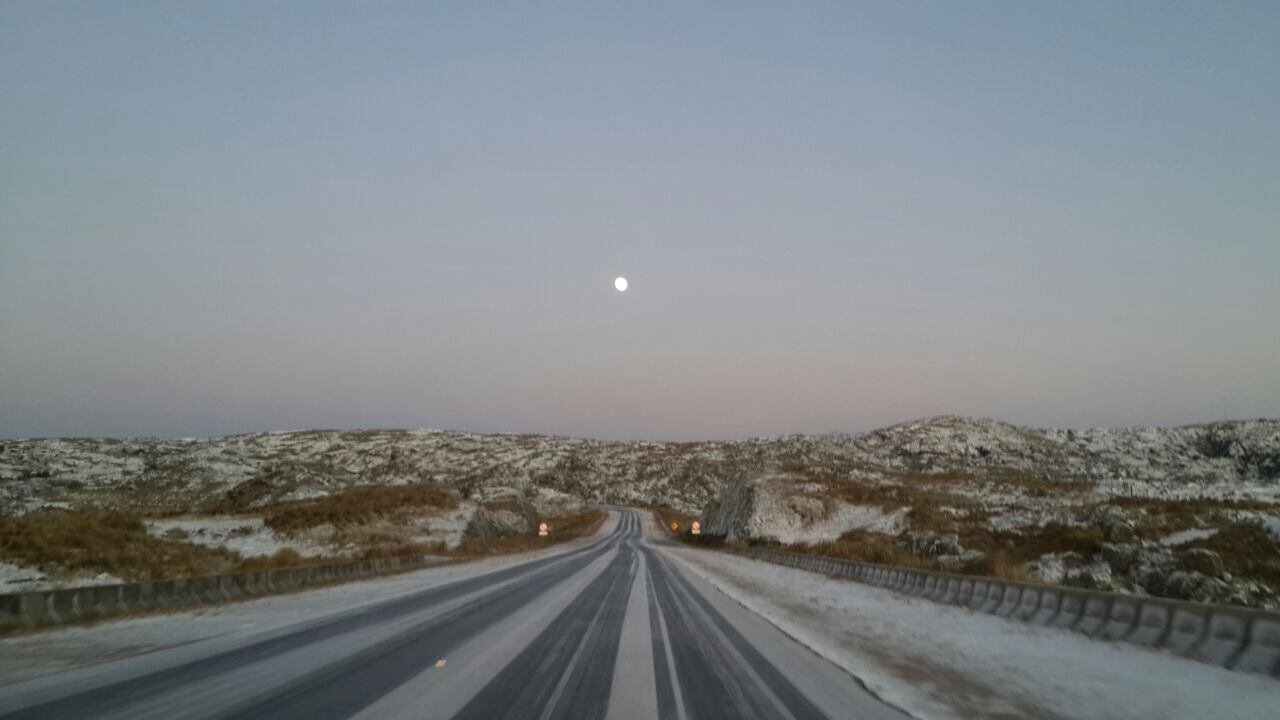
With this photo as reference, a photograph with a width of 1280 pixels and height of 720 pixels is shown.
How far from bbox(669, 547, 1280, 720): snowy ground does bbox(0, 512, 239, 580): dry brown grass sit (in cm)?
1891

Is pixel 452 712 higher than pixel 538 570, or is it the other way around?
pixel 452 712

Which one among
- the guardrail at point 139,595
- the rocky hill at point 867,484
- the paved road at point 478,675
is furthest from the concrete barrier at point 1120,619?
the guardrail at point 139,595

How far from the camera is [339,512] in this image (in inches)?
1954

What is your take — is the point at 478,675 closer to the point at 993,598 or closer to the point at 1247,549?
the point at 993,598

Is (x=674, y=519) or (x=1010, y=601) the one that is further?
(x=674, y=519)

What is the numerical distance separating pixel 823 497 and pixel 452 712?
2328 inches

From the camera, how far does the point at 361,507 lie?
5188cm

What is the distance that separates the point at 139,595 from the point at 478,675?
11707 mm

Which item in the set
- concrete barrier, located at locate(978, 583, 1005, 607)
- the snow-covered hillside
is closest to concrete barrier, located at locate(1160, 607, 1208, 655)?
concrete barrier, located at locate(978, 583, 1005, 607)

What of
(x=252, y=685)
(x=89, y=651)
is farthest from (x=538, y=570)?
(x=252, y=685)

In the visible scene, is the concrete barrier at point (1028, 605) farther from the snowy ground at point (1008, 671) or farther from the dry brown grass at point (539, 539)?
the dry brown grass at point (539, 539)

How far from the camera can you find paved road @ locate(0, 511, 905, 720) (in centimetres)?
767

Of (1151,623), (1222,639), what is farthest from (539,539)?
(1222,639)

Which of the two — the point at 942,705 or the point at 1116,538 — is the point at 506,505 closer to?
the point at 1116,538
